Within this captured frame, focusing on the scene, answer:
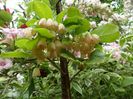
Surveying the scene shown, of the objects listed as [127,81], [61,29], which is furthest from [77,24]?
[127,81]

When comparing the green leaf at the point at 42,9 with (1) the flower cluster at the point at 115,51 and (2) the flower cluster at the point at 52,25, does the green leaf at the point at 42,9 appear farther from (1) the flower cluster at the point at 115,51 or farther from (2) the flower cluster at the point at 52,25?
(1) the flower cluster at the point at 115,51

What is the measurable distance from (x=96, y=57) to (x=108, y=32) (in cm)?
7

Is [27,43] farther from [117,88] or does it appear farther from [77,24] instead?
[117,88]

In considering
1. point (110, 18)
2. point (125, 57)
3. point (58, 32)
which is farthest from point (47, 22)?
point (110, 18)

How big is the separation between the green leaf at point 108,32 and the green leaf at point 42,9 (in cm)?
12

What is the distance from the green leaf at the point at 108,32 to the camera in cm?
89

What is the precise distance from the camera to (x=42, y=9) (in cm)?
90

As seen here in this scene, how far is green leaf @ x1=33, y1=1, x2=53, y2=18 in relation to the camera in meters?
0.89

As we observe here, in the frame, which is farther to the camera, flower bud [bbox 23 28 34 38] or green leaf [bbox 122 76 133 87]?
green leaf [bbox 122 76 133 87]

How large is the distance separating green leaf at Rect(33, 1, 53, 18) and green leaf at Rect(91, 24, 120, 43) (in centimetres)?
12

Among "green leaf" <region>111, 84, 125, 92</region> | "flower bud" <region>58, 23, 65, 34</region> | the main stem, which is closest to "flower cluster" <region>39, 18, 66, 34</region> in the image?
"flower bud" <region>58, 23, 65, 34</region>

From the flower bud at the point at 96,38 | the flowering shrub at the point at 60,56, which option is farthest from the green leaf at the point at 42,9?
the flower bud at the point at 96,38

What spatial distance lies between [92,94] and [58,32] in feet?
0.98

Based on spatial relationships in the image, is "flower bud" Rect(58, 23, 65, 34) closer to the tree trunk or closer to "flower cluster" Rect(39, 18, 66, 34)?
"flower cluster" Rect(39, 18, 66, 34)
